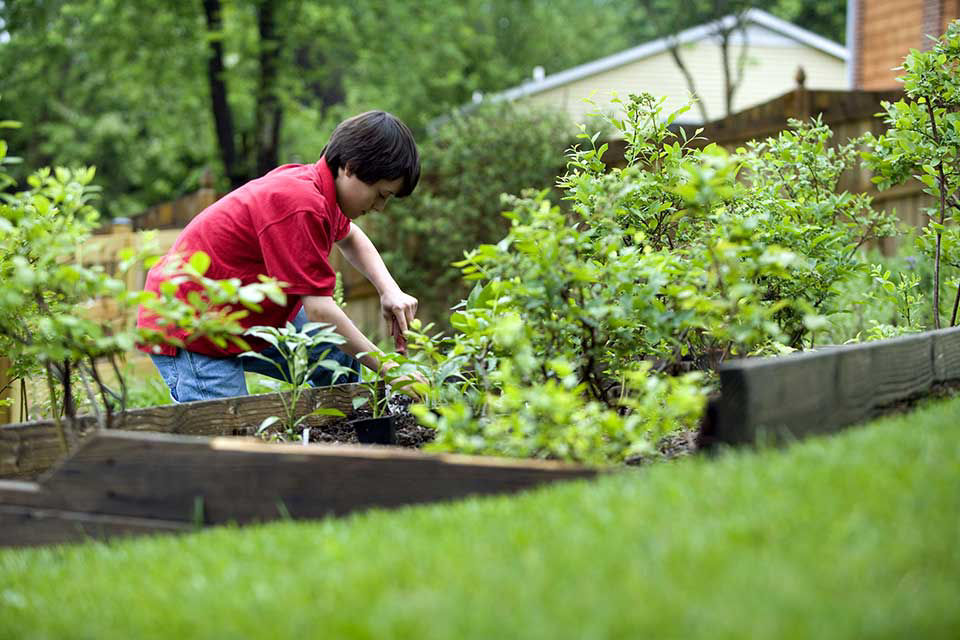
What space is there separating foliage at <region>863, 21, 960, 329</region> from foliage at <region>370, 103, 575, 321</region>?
257 inches

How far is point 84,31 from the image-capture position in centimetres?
1602

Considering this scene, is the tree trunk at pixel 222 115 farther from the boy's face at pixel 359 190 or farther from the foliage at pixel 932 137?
the foliage at pixel 932 137

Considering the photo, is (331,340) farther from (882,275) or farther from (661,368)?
(882,275)

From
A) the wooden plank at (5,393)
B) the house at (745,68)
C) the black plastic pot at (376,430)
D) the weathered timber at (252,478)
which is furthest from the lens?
the house at (745,68)

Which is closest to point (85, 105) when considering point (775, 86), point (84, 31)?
point (84, 31)

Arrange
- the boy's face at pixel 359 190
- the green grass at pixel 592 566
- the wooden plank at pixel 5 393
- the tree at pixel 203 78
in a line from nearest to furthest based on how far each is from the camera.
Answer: the green grass at pixel 592 566 → the boy's face at pixel 359 190 → the wooden plank at pixel 5 393 → the tree at pixel 203 78

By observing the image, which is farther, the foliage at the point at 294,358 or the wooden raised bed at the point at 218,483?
the foliage at the point at 294,358

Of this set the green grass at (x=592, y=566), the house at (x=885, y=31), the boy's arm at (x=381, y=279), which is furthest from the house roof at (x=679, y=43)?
the green grass at (x=592, y=566)

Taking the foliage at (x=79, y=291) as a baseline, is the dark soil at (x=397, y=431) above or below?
below

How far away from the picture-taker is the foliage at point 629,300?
2867 mm

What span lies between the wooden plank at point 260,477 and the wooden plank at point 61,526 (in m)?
0.02

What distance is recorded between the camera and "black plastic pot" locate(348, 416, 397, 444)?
3780 mm

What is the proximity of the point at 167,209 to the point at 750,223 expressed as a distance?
11.8 metres

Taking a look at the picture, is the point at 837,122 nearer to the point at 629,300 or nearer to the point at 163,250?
the point at 163,250
